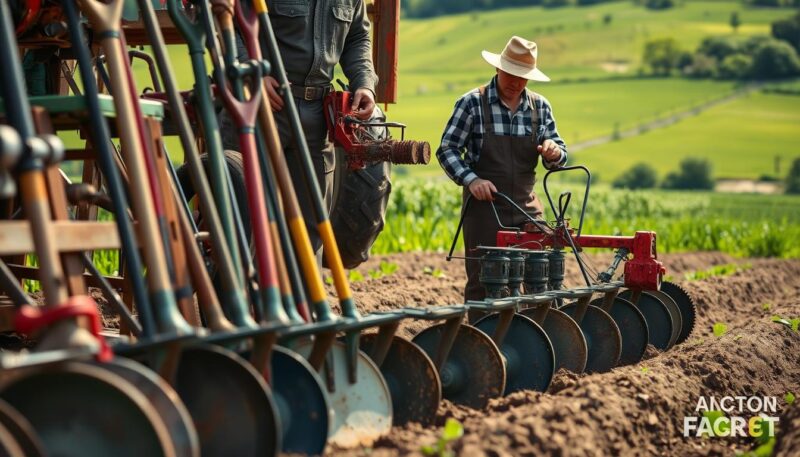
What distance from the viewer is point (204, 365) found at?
3.60 meters

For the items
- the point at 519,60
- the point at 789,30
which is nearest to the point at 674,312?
the point at 519,60

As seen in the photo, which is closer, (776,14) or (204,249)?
(204,249)

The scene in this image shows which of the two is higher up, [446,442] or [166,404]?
[166,404]

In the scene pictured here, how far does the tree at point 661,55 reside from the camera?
75.6 m

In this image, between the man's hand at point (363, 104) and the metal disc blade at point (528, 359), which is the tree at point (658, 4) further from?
the metal disc blade at point (528, 359)

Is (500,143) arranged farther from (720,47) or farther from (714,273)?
(720,47)

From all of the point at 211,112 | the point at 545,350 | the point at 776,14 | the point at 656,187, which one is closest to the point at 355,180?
the point at 545,350

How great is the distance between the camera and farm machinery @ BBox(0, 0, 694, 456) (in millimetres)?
3129

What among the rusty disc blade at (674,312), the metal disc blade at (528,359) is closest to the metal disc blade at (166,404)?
the metal disc blade at (528,359)

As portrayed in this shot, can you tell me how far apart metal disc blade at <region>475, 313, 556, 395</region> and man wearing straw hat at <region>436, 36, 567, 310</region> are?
1508 millimetres

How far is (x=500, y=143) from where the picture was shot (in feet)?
23.1

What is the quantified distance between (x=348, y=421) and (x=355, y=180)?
2.17m

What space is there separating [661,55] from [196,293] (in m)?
75.5

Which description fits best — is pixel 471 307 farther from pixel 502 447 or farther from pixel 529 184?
pixel 529 184
